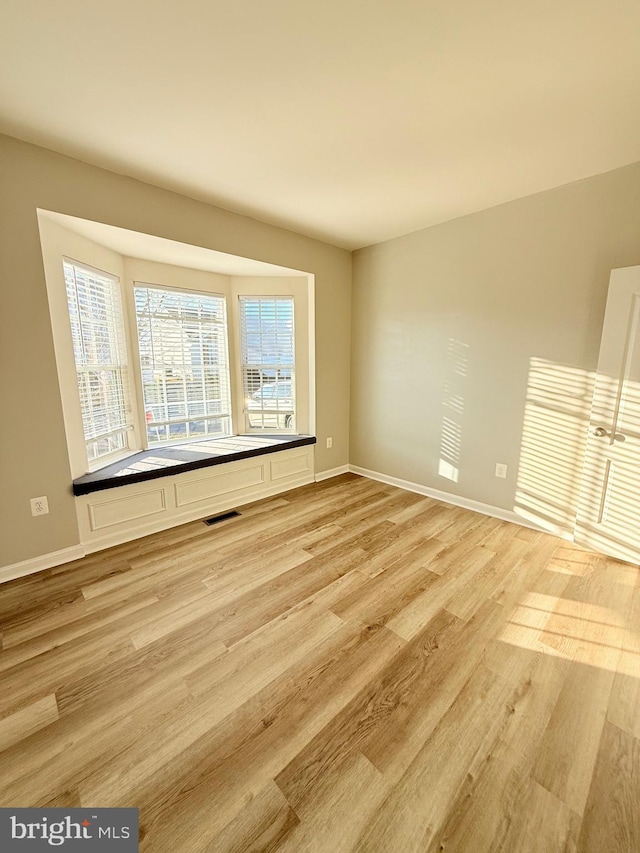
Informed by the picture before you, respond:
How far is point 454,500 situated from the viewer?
3186 mm

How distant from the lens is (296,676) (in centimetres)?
144

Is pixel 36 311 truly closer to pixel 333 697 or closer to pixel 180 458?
pixel 180 458

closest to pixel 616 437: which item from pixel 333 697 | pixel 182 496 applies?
pixel 333 697

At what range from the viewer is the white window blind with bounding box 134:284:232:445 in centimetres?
311

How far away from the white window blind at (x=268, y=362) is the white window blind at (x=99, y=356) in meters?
1.21

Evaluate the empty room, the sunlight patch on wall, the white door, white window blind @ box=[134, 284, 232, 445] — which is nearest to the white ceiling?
the empty room

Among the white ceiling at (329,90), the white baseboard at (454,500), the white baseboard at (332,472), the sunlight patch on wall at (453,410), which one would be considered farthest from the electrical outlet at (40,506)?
the sunlight patch on wall at (453,410)

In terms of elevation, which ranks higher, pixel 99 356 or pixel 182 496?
pixel 99 356

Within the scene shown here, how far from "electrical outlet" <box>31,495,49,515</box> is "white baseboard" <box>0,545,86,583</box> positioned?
29cm

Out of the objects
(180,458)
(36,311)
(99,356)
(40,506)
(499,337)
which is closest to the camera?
(36,311)

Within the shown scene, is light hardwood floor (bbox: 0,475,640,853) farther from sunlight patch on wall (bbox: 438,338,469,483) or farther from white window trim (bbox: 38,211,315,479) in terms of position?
white window trim (bbox: 38,211,315,479)

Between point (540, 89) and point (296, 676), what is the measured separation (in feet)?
9.47

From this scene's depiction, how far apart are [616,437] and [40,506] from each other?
3.83m

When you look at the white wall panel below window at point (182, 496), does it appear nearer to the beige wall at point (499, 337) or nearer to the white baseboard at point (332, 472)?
the white baseboard at point (332, 472)
